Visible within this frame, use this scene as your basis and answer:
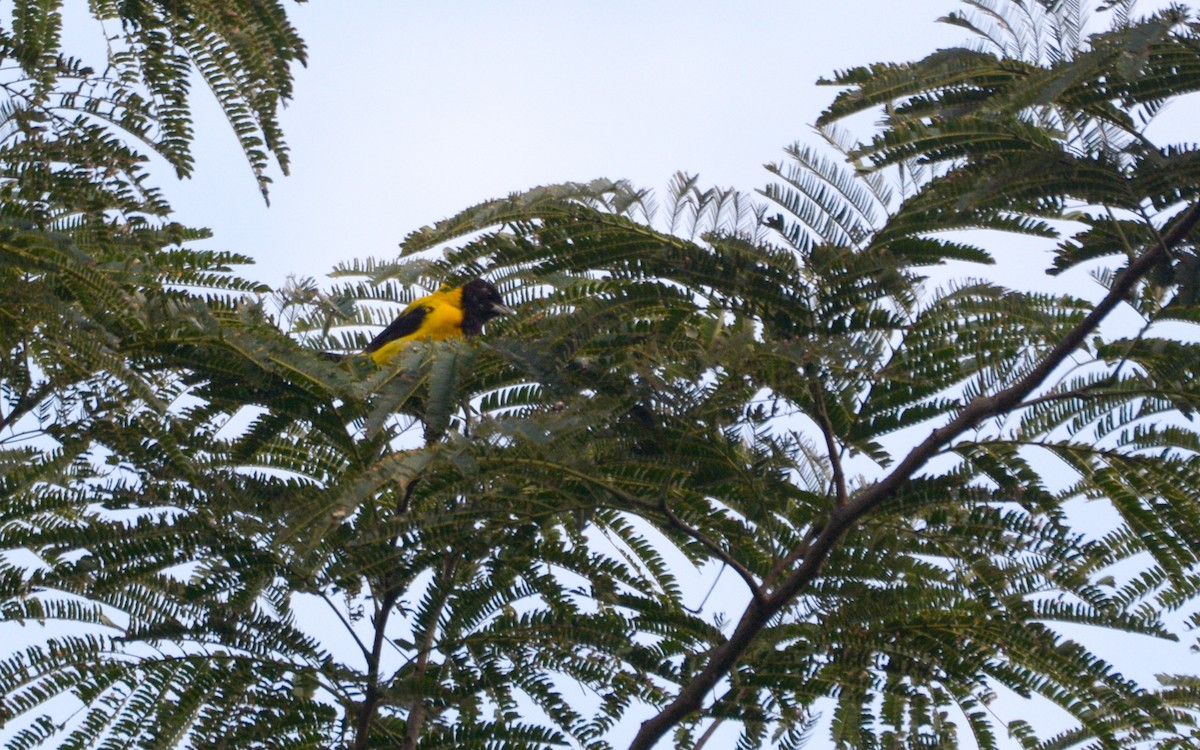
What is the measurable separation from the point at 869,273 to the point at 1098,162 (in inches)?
20.6

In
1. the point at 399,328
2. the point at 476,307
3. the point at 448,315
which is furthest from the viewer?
the point at 448,315

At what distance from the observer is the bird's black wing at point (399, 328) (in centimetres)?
374

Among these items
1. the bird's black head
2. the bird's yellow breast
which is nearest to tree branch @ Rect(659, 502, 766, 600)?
the bird's black head

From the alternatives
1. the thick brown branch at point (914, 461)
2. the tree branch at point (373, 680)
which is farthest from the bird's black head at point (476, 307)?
the thick brown branch at point (914, 461)

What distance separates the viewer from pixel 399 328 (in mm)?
4375

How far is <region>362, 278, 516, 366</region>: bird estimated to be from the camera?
13.3ft

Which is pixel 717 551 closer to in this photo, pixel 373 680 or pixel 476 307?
pixel 373 680

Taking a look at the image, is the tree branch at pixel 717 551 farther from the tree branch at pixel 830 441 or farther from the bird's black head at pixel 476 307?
the bird's black head at pixel 476 307

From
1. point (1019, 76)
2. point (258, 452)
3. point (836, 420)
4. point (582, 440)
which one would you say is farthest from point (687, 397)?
point (258, 452)

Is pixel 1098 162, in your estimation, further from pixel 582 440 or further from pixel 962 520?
pixel 582 440

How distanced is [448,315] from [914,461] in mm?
3739

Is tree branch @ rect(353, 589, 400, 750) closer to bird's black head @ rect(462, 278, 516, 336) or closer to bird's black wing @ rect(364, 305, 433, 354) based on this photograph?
bird's black wing @ rect(364, 305, 433, 354)

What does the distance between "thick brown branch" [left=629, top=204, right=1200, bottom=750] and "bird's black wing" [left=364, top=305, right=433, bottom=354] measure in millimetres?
1241

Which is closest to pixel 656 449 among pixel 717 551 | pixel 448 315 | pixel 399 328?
pixel 717 551
